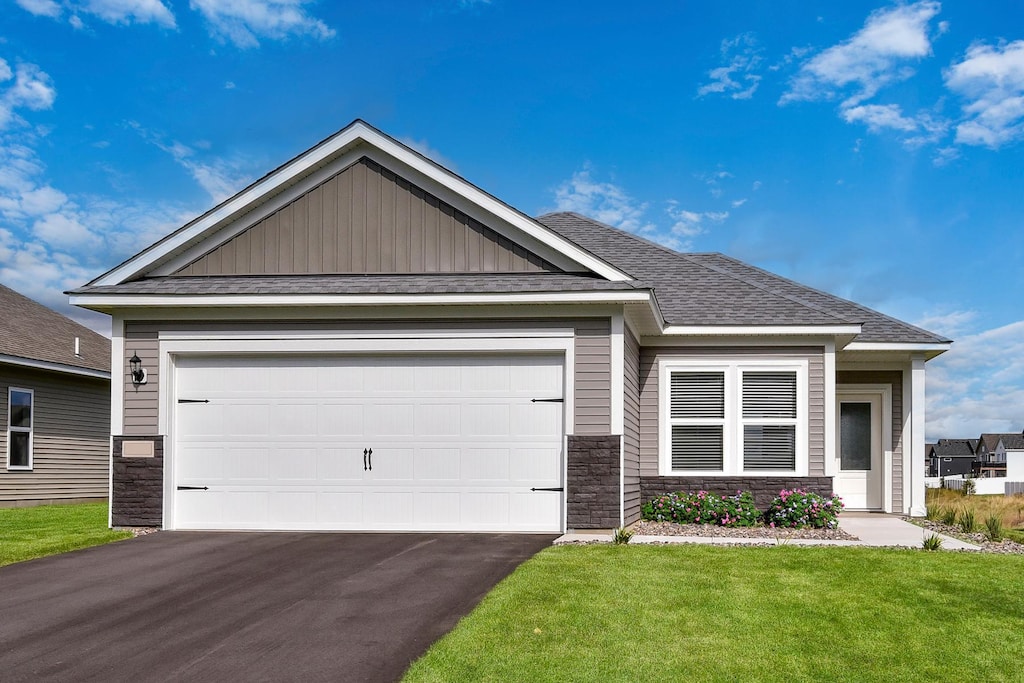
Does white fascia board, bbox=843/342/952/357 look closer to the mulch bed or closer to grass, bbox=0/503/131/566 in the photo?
the mulch bed

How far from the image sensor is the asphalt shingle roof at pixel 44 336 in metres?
18.9

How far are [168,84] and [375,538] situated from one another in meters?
8.64

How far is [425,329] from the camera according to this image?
12.1 meters

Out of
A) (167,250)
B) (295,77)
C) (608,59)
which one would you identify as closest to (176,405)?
(167,250)

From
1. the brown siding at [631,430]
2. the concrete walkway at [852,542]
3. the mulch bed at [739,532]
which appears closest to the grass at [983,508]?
the concrete walkway at [852,542]

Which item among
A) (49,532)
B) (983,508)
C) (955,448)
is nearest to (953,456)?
(955,448)

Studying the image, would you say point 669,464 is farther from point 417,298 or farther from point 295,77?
point 295,77

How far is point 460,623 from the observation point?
6.94 metres

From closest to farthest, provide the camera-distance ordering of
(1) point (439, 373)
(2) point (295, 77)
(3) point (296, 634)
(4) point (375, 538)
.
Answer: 1. (3) point (296, 634)
2. (4) point (375, 538)
3. (1) point (439, 373)
4. (2) point (295, 77)

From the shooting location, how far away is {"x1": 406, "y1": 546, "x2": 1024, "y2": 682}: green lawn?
5980mm

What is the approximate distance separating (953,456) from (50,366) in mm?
94155

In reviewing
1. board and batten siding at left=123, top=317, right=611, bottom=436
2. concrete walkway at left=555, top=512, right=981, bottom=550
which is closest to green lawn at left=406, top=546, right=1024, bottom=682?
concrete walkway at left=555, top=512, right=981, bottom=550

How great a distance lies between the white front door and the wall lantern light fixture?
1172 centimetres

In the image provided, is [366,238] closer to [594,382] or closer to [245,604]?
[594,382]
